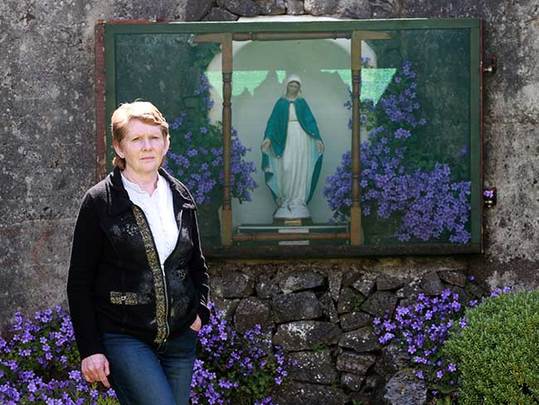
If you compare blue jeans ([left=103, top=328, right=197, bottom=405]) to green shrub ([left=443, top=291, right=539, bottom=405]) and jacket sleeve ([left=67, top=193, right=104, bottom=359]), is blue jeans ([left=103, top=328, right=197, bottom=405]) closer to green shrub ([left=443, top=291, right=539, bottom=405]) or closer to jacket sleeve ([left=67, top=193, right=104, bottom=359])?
jacket sleeve ([left=67, top=193, right=104, bottom=359])

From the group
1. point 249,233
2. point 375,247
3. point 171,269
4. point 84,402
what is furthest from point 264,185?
point 171,269

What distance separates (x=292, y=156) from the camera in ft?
18.7

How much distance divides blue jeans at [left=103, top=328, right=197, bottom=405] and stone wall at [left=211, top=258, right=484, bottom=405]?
Answer: 224cm

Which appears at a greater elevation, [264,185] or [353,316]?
[264,185]

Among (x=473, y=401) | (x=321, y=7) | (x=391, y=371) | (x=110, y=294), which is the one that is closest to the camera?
(x=110, y=294)

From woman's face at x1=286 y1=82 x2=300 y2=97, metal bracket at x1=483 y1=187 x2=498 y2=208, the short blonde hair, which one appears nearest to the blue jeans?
the short blonde hair

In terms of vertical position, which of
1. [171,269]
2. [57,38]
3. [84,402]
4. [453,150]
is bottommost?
→ [84,402]

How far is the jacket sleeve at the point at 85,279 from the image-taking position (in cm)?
327

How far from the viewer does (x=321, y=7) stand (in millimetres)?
5855

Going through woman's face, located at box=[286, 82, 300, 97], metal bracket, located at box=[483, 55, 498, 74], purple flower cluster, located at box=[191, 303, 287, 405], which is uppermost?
metal bracket, located at box=[483, 55, 498, 74]

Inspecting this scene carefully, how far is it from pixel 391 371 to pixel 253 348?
2.36ft

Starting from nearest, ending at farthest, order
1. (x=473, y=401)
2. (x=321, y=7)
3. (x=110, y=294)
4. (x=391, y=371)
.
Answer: (x=110, y=294) → (x=473, y=401) → (x=391, y=371) → (x=321, y=7)

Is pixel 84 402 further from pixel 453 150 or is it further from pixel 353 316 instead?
pixel 453 150

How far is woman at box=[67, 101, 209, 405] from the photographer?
10.7 feet
